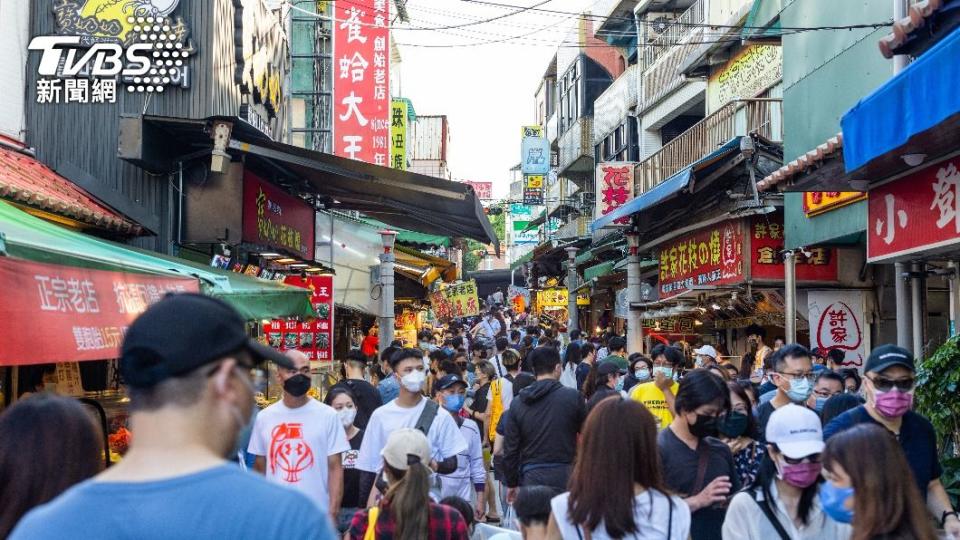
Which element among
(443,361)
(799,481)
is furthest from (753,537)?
(443,361)

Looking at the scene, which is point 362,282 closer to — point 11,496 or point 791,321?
point 791,321

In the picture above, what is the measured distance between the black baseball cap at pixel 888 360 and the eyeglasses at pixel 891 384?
54mm

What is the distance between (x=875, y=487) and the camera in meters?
3.83

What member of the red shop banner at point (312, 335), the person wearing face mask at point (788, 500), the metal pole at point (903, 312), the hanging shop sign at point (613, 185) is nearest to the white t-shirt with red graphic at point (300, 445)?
the person wearing face mask at point (788, 500)

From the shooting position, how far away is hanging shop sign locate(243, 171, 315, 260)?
547 inches

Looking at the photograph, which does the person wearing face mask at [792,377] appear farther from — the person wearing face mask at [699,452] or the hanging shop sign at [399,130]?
the hanging shop sign at [399,130]

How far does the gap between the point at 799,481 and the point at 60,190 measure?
370 inches

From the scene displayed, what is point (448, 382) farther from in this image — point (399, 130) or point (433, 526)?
point (399, 130)

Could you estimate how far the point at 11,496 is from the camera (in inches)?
139

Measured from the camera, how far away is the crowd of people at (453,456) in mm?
2221

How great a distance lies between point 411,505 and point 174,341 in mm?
2882

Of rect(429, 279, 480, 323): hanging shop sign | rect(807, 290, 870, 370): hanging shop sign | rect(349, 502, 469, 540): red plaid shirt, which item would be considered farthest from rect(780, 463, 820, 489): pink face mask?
rect(429, 279, 480, 323): hanging shop sign

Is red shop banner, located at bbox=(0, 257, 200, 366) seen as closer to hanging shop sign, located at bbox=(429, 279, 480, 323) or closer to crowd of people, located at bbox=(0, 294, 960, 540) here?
crowd of people, located at bbox=(0, 294, 960, 540)

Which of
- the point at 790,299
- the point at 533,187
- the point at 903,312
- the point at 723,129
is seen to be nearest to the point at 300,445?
the point at 903,312
